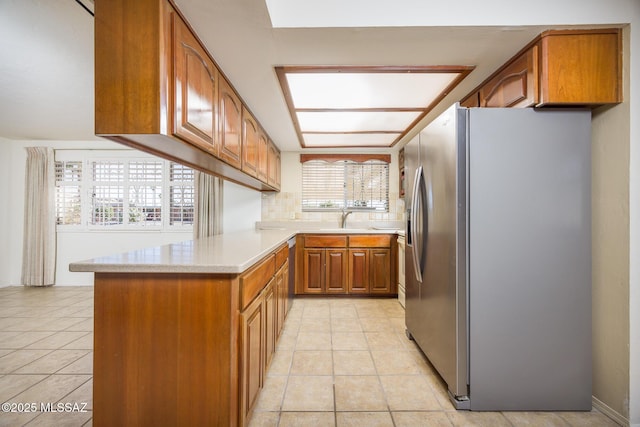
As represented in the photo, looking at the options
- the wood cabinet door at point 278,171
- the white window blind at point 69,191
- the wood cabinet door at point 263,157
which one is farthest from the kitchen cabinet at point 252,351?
the white window blind at point 69,191

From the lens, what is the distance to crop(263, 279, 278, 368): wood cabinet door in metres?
1.75

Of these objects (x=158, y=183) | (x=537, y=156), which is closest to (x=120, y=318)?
(x=537, y=156)

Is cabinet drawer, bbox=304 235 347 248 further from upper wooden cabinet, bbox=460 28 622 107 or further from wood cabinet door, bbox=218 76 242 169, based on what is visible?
upper wooden cabinet, bbox=460 28 622 107

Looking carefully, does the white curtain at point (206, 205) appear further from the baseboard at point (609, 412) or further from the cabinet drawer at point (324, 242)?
the baseboard at point (609, 412)

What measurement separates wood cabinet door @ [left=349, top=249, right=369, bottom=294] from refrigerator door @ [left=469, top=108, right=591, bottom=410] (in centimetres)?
213

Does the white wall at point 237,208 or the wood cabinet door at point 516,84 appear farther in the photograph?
the white wall at point 237,208

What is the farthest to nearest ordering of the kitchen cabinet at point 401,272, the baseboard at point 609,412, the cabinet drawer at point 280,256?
1. the kitchen cabinet at point 401,272
2. the cabinet drawer at point 280,256
3. the baseboard at point 609,412

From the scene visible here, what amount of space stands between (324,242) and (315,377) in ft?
6.51

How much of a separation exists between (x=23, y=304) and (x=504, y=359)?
16.7 feet

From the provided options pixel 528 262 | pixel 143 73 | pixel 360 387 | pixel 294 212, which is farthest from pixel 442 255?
pixel 294 212

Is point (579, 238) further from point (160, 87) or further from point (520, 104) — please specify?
point (160, 87)

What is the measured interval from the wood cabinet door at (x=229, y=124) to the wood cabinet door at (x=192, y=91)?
125mm

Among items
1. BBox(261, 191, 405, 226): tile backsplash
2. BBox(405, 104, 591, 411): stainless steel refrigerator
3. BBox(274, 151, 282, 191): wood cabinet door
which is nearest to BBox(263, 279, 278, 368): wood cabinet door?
BBox(405, 104, 591, 411): stainless steel refrigerator

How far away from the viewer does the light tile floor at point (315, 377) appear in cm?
151
